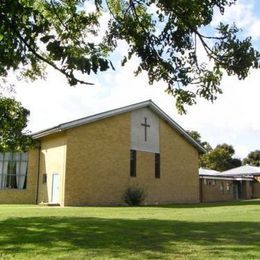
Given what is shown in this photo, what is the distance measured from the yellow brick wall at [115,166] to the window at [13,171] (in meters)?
5.45

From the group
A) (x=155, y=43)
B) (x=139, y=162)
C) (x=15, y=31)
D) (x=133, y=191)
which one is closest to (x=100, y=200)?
(x=133, y=191)

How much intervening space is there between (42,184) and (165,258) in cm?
2708

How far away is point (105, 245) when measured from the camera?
10.6 m

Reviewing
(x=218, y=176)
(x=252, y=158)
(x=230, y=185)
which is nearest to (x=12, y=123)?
(x=218, y=176)

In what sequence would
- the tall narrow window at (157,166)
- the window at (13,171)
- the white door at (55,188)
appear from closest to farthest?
the white door at (55,188) < the window at (13,171) < the tall narrow window at (157,166)

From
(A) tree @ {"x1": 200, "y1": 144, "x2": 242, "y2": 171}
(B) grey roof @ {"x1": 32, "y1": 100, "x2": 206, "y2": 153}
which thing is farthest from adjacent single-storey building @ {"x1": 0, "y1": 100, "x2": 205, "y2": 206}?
(A) tree @ {"x1": 200, "y1": 144, "x2": 242, "y2": 171}

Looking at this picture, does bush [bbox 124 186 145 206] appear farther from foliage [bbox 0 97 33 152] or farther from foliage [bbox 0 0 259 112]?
foliage [bbox 0 0 259 112]

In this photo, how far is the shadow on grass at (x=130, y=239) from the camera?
31.9 feet

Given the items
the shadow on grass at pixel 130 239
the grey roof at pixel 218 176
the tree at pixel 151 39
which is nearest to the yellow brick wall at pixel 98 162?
the grey roof at pixel 218 176

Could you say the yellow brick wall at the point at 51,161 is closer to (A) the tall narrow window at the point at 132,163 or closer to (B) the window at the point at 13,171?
(B) the window at the point at 13,171

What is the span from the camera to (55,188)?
33.3 meters

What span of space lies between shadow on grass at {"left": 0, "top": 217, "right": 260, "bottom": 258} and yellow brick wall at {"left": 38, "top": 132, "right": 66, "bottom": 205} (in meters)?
16.7

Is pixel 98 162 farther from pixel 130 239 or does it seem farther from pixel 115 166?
pixel 130 239

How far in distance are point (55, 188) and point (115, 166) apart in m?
4.63
